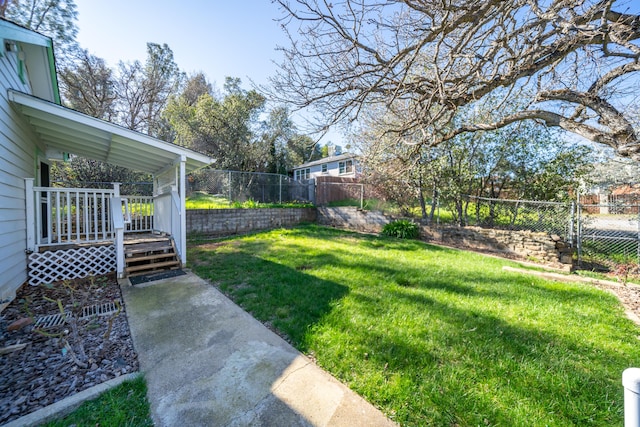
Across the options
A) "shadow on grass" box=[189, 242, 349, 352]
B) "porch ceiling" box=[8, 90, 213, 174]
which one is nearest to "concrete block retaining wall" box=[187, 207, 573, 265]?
"porch ceiling" box=[8, 90, 213, 174]

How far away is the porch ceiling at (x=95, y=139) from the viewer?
161 inches

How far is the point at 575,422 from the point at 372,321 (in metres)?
1.68

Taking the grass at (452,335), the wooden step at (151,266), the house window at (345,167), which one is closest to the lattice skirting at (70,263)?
the wooden step at (151,266)

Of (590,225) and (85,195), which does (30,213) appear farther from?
(590,225)

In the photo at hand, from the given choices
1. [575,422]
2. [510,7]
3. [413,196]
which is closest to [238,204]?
[413,196]

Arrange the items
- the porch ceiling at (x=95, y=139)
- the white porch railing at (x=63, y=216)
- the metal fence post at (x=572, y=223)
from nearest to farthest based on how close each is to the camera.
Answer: the porch ceiling at (x=95, y=139), the white porch railing at (x=63, y=216), the metal fence post at (x=572, y=223)

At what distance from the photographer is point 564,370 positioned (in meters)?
2.21

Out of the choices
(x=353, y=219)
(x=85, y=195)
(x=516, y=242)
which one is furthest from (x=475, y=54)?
(x=353, y=219)

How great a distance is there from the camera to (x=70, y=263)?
15.3 ft

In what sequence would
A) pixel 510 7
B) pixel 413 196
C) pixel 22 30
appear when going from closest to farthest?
pixel 510 7, pixel 22 30, pixel 413 196

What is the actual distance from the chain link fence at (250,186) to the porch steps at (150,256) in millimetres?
4879

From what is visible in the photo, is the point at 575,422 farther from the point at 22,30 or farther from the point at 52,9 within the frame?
the point at 52,9

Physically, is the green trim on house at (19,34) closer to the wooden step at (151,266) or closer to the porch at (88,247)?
the porch at (88,247)

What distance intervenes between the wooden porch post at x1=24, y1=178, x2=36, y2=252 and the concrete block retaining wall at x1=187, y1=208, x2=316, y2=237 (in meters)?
4.23
